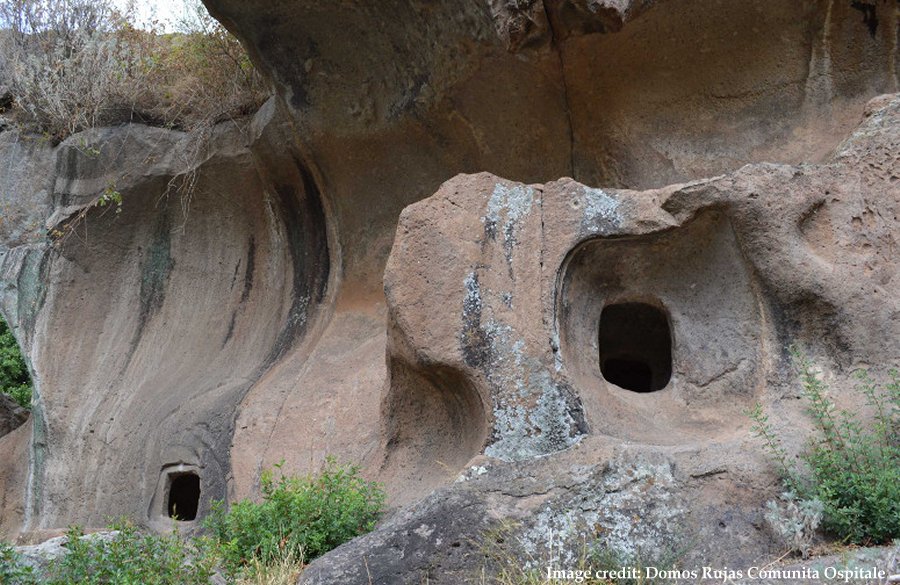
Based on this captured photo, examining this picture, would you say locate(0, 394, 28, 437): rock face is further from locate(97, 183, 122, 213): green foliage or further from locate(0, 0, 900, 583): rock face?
locate(97, 183, 122, 213): green foliage

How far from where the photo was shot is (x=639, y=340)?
531 cm

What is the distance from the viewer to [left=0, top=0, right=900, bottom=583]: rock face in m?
3.86

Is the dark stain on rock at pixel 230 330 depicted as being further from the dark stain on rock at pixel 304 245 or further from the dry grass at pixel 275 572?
the dry grass at pixel 275 572

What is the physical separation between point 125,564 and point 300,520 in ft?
2.39

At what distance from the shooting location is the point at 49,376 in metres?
6.14

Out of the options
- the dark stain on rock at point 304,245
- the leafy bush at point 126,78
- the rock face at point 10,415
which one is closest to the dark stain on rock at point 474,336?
the dark stain on rock at point 304,245

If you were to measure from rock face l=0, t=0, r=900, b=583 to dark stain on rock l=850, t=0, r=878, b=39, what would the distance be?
0.02 meters

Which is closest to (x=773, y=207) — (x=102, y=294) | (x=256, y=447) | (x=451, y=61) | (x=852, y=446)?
(x=852, y=446)

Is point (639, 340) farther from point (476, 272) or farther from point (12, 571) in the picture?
point (12, 571)

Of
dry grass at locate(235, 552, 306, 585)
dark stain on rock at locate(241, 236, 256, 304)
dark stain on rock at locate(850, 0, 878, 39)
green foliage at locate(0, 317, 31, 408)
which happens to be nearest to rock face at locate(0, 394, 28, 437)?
green foliage at locate(0, 317, 31, 408)

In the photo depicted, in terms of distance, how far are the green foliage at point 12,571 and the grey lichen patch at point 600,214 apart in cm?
252

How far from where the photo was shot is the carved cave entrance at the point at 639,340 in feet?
17.0

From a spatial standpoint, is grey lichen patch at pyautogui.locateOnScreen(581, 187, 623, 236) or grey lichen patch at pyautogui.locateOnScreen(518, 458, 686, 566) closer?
grey lichen patch at pyautogui.locateOnScreen(518, 458, 686, 566)

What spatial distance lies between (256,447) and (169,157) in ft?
6.91
